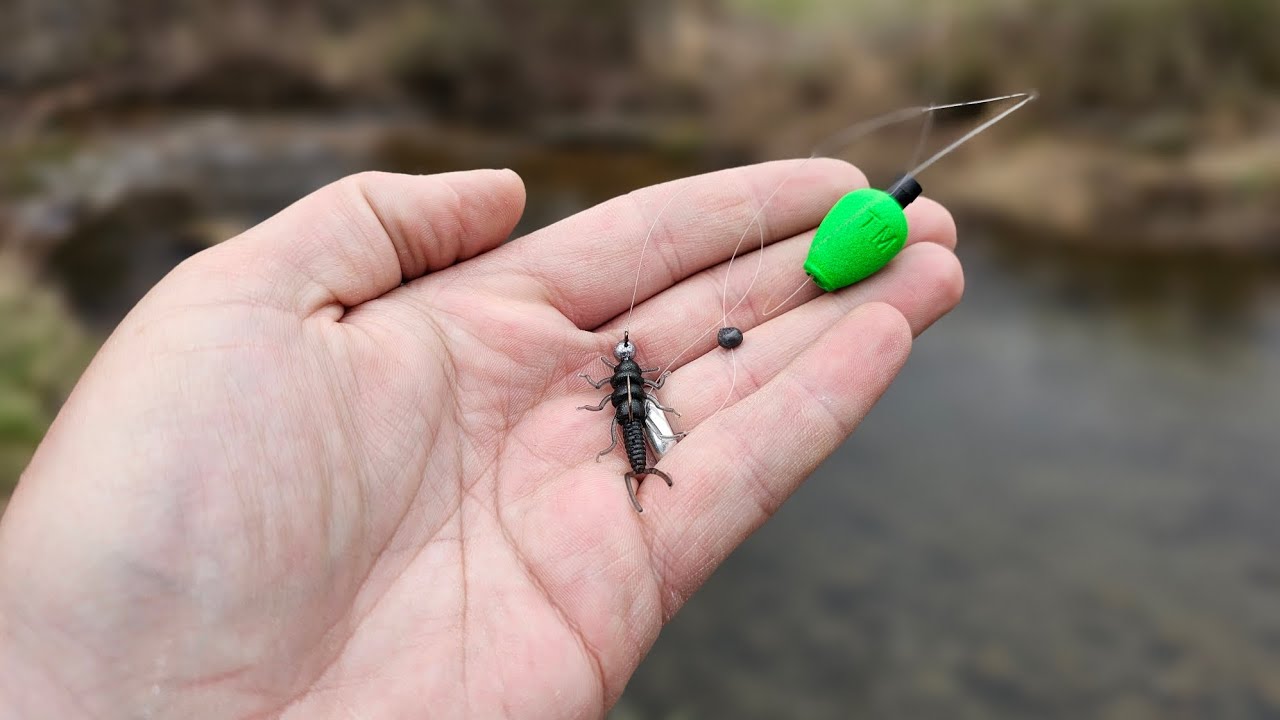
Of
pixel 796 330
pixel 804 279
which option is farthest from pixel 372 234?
pixel 804 279

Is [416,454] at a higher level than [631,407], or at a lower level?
higher

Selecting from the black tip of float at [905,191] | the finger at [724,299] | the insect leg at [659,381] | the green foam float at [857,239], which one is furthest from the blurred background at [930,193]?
the black tip of float at [905,191]

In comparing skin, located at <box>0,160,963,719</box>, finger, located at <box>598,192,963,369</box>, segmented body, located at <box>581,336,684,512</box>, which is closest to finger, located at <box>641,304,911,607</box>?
skin, located at <box>0,160,963,719</box>

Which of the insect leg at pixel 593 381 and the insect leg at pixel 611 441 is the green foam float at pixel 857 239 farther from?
the insect leg at pixel 611 441

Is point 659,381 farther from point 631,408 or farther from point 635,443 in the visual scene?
point 635,443

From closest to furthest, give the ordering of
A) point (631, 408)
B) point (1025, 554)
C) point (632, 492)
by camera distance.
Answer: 1. point (632, 492)
2. point (631, 408)
3. point (1025, 554)

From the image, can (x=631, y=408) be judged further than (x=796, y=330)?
No

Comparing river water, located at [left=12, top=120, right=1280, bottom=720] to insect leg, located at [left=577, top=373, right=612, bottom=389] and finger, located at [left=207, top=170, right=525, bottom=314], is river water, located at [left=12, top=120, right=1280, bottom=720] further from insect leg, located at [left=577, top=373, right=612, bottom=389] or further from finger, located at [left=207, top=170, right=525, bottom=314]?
finger, located at [left=207, top=170, right=525, bottom=314]
